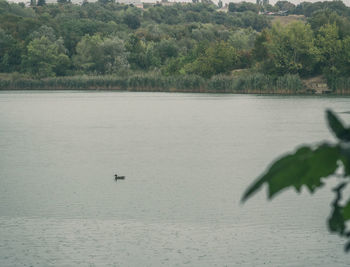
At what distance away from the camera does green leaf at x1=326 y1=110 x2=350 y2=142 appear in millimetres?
974

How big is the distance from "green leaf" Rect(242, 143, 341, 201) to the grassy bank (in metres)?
83.7

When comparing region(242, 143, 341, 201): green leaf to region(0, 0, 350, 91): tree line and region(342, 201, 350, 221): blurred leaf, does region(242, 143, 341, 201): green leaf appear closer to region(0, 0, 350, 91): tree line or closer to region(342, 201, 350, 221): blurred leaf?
region(342, 201, 350, 221): blurred leaf

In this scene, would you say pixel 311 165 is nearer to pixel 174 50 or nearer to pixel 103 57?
pixel 103 57

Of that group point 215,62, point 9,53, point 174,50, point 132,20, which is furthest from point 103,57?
point 132,20

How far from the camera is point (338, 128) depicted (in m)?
0.99

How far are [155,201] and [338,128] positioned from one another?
20.0m

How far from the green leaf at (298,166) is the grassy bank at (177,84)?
83701 mm

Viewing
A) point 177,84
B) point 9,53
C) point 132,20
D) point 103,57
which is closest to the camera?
point 177,84

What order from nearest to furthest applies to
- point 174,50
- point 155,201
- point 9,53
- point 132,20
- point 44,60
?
1. point 155,201
2. point 44,60
3. point 9,53
4. point 174,50
5. point 132,20

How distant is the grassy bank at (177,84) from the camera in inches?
3346

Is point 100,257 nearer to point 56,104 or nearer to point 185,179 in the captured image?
point 185,179

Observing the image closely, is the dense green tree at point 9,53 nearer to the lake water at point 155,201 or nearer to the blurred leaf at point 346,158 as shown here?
the lake water at point 155,201

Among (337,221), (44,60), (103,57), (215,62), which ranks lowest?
(44,60)

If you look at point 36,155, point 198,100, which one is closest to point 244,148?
point 36,155
